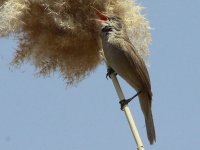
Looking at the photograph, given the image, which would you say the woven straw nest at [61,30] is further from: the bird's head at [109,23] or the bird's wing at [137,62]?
the bird's wing at [137,62]

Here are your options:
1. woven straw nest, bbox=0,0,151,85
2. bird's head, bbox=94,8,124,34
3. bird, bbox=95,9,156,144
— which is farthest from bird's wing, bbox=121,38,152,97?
woven straw nest, bbox=0,0,151,85

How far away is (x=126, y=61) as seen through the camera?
304 cm

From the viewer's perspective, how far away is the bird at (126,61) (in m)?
2.91

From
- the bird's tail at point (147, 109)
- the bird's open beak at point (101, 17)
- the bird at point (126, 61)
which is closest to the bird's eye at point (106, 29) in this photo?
the bird at point (126, 61)

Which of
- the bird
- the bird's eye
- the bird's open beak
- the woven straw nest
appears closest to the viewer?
the woven straw nest

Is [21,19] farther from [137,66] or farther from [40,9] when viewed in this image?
[137,66]

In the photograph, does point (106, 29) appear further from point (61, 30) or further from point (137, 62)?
point (61, 30)

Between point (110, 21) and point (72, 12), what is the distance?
0.34m

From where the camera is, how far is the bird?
2906 mm

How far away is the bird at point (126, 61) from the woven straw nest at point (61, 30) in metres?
0.11

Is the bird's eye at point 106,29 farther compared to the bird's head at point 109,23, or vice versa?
the bird's eye at point 106,29

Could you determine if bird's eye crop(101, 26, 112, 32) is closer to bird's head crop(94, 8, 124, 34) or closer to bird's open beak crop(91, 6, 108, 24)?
bird's head crop(94, 8, 124, 34)

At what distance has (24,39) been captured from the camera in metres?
2.73

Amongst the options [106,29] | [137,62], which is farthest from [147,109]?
[106,29]
